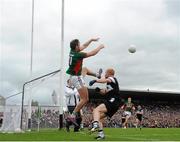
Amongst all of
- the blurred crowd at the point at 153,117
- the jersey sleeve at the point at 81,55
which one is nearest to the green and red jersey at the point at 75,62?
the jersey sleeve at the point at 81,55

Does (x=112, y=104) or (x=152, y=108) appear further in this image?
(x=152, y=108)

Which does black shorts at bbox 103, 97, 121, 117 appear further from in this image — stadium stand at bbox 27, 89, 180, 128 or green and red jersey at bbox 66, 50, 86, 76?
stadium stand at bbox 27, 89, 180, 128

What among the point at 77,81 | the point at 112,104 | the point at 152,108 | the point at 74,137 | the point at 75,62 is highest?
the point at 75,62

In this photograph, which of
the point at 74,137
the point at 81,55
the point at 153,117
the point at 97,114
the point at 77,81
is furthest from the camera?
the point at 153,117

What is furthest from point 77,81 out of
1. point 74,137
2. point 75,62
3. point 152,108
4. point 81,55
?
point 152,108

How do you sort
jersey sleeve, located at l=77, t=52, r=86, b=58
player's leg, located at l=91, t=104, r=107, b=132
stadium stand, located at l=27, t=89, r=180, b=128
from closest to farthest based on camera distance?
player's leg, located at l=91, t=104, r=107, b=132, jersey sleeve, located at l=77, t=52, r=86, b=58, stadium stand, located at l=27, t=89, r=180, b=128

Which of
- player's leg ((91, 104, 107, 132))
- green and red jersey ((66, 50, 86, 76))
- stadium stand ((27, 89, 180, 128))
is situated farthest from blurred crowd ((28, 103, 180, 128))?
player's leg ((91, 104, 107, 132))

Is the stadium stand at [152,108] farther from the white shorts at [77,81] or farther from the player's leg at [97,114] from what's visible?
the player's leg at [97,114]

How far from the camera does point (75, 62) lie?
38.7 feet

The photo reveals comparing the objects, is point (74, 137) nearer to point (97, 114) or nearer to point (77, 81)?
point (97, 114)

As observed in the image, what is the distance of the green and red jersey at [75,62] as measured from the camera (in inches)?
450

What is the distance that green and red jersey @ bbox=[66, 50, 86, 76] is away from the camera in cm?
1144

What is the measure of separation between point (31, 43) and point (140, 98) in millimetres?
42404

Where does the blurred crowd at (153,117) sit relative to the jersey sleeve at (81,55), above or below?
below
